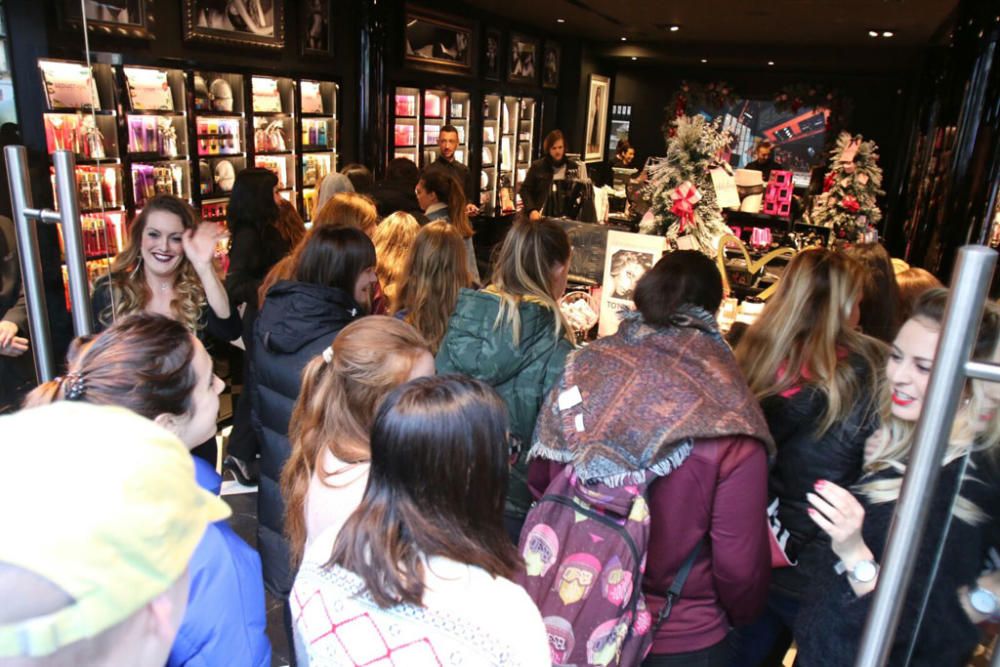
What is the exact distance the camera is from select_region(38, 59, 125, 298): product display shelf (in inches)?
138

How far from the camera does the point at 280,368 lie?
2096 mm

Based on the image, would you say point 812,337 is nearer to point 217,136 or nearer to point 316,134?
point 217,136

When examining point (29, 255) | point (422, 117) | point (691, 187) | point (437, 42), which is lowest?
point (29, 255)

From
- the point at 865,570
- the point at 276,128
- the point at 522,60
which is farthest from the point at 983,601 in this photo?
the point at 522,60

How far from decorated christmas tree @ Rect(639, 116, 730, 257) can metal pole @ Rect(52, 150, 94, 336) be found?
9.00 feet

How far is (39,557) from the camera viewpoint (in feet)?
1.67

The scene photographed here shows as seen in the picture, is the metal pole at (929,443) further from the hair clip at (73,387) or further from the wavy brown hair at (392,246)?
the wavy brown hair at (392,246)

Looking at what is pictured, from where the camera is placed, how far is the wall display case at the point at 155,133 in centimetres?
436

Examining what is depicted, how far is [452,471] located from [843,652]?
869mm

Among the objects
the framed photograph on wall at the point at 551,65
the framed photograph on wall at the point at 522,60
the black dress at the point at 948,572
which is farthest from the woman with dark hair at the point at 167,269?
the framed photograph on wall at the point at 551,65

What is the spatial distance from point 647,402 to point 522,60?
30.1 ft

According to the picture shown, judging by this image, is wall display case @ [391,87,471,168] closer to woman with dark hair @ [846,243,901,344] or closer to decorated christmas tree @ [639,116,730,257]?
decorated christmas tree @ [639,116,730,257]

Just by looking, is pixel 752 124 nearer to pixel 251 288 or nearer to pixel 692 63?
pixel 692 63

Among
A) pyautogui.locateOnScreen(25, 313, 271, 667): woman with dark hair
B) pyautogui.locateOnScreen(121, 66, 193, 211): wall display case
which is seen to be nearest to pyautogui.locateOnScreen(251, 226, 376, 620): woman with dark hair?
pyautogui.locateOnScreen(25, 313, 271, 667): woman with dark hair
